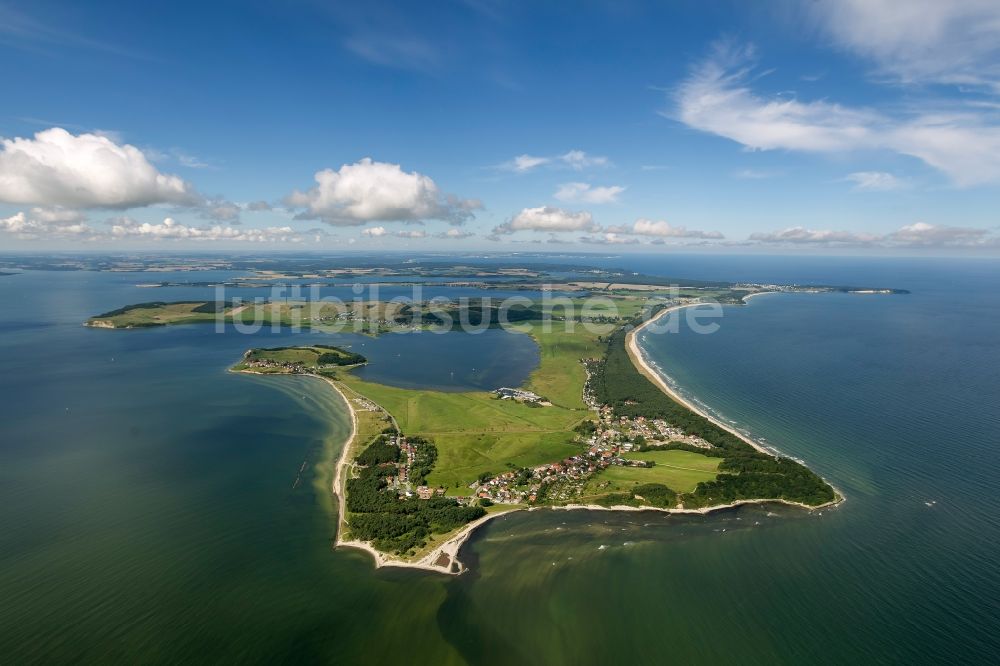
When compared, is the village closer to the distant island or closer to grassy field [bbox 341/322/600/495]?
the distant island

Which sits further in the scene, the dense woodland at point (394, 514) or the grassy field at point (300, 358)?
the grassy field at point (300, 358)

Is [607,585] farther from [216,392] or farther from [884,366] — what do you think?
[884,366]

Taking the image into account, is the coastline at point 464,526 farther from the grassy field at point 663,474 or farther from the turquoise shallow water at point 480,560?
the grassy field at point 663,474

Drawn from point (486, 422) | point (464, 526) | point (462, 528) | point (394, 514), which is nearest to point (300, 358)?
point (486, 422)

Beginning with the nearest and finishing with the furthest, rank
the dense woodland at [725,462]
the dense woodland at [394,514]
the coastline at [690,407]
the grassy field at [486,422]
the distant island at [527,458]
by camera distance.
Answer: the dense woodland at [394,514], the distant island at [527,458], the coastline at [690,407], the dense woodland at [725,462], the grassy field at [486,422]

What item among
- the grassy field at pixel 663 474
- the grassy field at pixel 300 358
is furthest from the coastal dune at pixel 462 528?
the grassy field at pixel 300 358

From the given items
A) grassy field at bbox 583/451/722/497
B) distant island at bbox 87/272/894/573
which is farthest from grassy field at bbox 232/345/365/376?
grassy field at bbox 583/451/722/497

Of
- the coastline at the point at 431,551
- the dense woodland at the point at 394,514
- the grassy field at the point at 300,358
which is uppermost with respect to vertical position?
the grassy field at the point at 300,358
